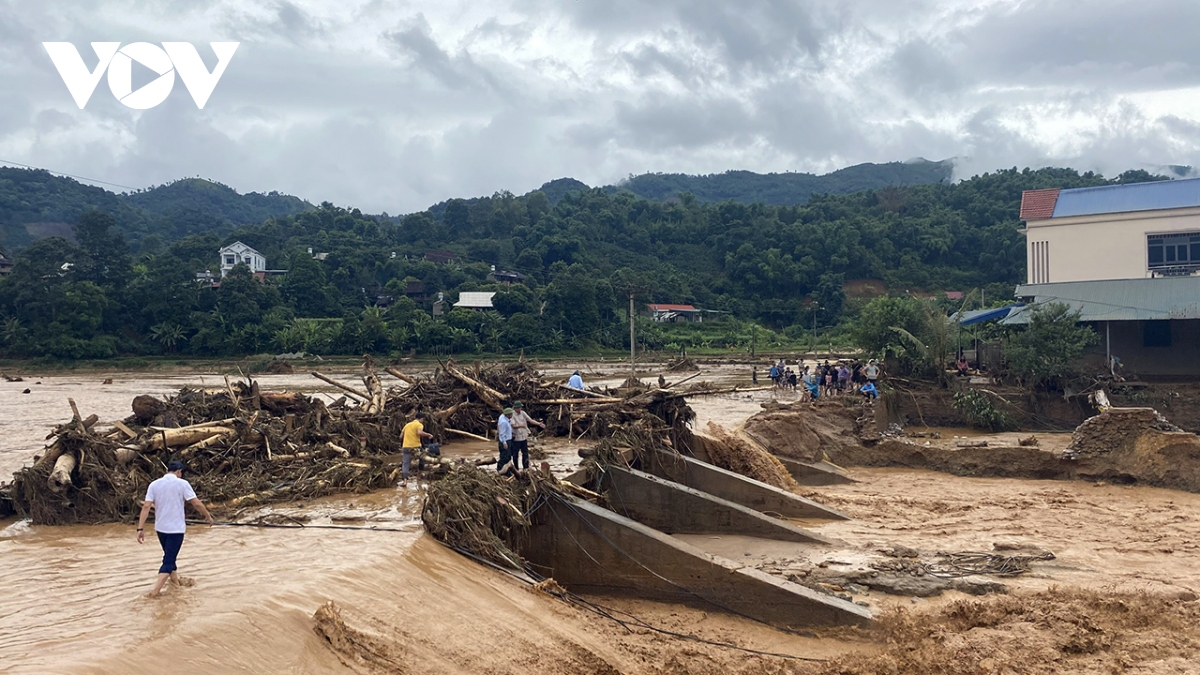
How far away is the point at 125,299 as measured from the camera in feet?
221

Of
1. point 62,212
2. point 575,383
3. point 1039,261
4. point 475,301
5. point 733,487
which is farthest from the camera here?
point 62,212

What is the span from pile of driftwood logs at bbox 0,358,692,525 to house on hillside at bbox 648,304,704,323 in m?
57.4

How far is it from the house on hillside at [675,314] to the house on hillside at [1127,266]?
138 ft

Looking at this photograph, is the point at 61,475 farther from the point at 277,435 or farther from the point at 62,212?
the point at 62,212

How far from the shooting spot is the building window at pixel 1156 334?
28859mm

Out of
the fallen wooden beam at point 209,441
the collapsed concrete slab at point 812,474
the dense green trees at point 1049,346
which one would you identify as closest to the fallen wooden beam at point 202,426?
the fallen wooden beam at point 209,441

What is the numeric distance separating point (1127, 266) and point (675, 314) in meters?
46.6

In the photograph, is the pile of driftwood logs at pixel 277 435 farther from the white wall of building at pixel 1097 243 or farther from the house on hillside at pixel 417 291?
the house on hillside at pixel 417 291

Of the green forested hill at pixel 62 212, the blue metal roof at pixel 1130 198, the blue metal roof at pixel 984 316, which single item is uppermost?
the green forested hill at pixel 62 212

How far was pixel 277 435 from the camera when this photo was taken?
1570 centimetres

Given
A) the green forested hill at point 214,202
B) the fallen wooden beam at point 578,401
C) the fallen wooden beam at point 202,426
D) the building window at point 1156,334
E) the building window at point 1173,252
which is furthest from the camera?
the green forested hill at point 214,202

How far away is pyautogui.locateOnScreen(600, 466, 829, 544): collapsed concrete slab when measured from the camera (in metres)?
14.0

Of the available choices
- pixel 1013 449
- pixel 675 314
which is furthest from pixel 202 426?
pixel 675 314

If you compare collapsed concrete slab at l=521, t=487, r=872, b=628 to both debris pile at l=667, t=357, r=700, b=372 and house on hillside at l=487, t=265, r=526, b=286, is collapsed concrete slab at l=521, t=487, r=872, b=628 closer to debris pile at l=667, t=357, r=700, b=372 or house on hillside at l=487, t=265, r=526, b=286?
debris pile at l=667, t=357, r=700, b=372
